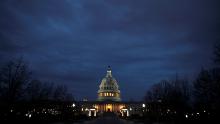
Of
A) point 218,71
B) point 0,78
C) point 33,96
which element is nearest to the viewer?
point 0,78

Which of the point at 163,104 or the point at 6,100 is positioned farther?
the point at 163,104

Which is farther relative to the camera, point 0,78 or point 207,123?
point 0,78

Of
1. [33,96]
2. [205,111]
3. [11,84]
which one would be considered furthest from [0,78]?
[205,111]

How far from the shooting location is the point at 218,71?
67.1m

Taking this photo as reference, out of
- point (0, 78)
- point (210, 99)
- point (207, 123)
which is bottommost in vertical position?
point (207, 123)

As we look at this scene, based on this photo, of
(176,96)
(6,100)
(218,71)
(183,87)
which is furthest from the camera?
(183,87)

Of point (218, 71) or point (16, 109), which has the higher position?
point (218, 71)

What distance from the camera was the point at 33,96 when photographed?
8488 centimetres

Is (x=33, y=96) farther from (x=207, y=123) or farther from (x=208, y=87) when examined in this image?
(x=207, y=123)

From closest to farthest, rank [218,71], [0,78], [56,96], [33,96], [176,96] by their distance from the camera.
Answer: [0,78]
[218,71]
[176,96]
[33,96]
[56,96]

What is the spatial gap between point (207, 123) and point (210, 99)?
21.6 metres

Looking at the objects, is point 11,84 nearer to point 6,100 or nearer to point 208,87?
point 6,100

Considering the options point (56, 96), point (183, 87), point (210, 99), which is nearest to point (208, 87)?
point (210, 99)

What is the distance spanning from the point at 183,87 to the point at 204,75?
24716mm
